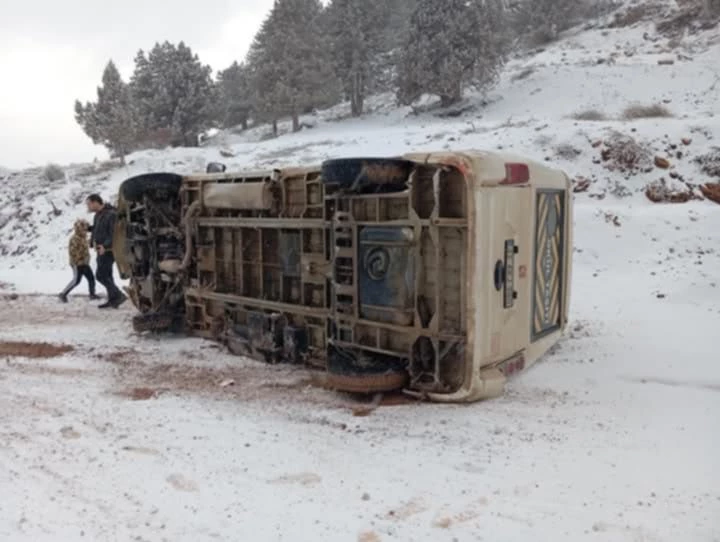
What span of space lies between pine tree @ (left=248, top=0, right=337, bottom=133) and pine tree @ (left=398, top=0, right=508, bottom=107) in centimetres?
539

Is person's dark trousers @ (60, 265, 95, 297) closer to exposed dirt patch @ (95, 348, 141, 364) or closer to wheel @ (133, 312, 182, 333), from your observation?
wheel @ (133, 312, 182, 333)

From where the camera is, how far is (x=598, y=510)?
3732 millimetres

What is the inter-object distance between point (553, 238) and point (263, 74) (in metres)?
29.4

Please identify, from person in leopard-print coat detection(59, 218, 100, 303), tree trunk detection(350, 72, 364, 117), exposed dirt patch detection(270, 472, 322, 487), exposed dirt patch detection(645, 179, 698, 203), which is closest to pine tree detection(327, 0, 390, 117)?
→ tree trunk detection(350, 72, 364, 117)

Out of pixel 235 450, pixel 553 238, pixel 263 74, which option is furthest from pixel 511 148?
pixel 263 74

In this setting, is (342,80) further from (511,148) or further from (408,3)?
(511,148)

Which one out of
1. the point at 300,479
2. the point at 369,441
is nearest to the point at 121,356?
the point at 369,441

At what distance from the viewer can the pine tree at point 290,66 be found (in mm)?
33312

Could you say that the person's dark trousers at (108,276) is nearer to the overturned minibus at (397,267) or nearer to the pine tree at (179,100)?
the overturned minibus at (397,267)

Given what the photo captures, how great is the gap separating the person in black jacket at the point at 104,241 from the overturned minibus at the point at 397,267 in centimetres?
311

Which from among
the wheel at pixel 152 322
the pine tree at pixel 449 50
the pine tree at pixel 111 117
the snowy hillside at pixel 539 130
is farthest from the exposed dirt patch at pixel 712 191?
the pine tree at pixel 111 117

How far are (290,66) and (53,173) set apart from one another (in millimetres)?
13137

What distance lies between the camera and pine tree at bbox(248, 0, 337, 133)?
3331 centimetres

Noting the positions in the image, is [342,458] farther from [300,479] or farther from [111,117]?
[111,117]
